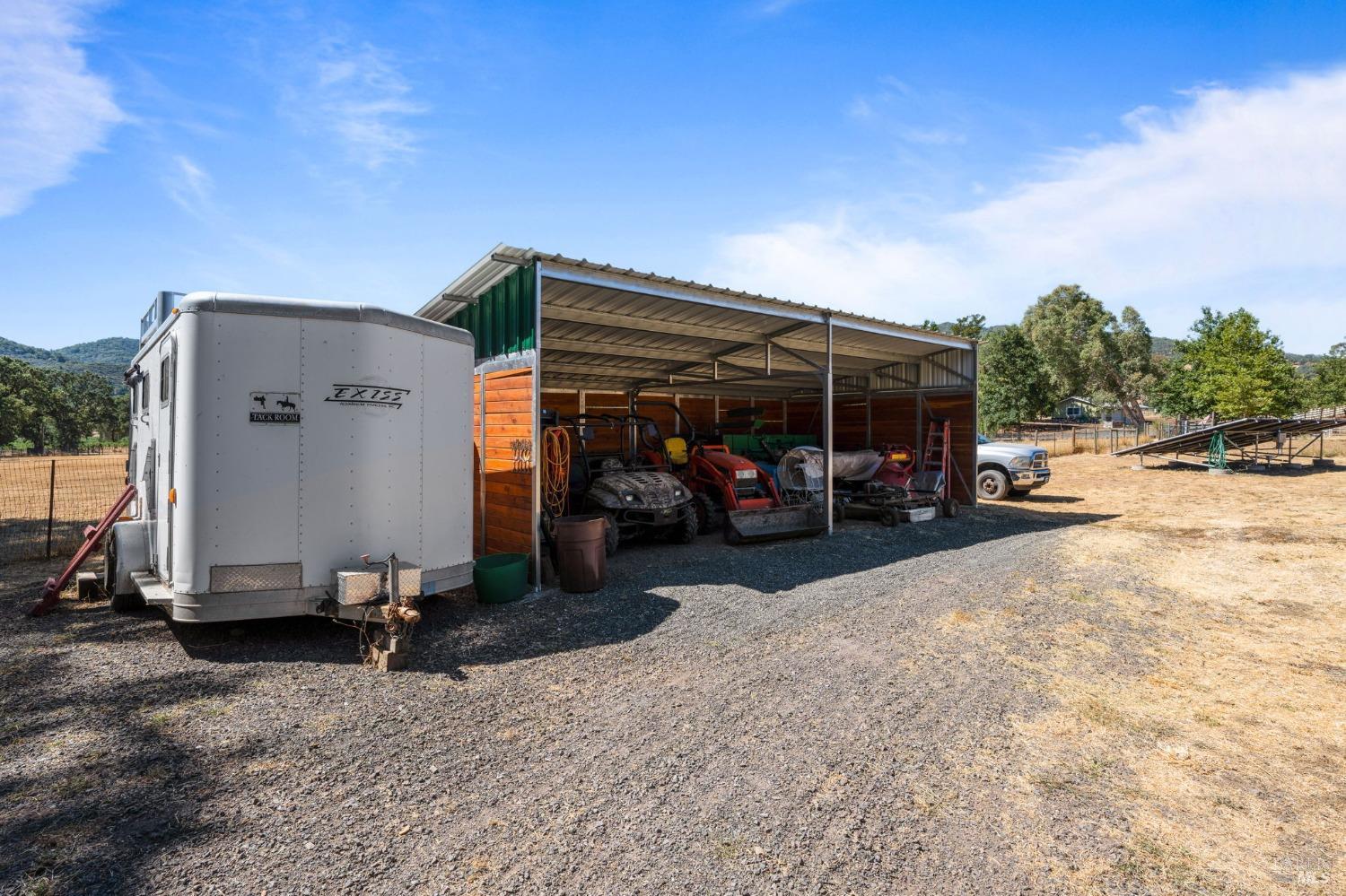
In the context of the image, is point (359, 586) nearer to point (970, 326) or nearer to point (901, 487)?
point (901, 487)

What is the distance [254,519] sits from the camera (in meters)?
4.48

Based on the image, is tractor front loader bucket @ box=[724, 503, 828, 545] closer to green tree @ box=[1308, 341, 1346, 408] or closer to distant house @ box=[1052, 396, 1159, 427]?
distant house @ box=[1052, 396, 1159, 427]

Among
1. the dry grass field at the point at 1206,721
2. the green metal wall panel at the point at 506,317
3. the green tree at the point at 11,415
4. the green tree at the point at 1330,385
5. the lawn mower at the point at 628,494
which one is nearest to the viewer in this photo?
the dry grass field at the point at 1206,721

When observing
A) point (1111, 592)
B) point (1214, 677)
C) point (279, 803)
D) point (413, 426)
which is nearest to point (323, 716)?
point (279, 803)

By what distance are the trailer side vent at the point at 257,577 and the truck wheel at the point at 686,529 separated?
4.97 metres

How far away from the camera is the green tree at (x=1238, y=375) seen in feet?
93.8

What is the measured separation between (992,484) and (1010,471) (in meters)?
0.50

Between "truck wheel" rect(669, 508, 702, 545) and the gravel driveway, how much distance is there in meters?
3.05

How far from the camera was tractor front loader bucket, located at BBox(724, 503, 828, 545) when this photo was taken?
888cm

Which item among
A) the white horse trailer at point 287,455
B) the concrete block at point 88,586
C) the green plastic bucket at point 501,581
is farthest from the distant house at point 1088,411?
the concrete block at point 88,586

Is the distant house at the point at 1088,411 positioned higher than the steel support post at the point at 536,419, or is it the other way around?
the distant house at the point at 1088,411

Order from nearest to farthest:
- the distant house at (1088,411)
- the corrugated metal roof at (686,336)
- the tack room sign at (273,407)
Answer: the tack room sign at (273,407)
the corrugated metal roof at (686,336)
the distant house at (1088,411)

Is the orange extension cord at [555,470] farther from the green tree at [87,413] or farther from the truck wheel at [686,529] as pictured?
the green tree at [87,413]

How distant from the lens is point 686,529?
8.96 metres
